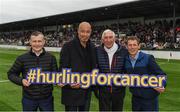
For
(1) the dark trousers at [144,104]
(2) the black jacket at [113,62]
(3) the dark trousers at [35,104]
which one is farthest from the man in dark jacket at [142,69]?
(3) the dark trousers at [35,104]

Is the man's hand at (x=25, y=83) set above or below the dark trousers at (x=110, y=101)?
above

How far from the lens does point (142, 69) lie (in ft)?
20.8

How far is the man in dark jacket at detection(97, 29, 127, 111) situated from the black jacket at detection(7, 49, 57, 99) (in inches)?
35.8

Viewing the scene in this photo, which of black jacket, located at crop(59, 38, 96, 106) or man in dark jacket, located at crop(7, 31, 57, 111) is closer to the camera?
man in dark jacket, located at crop(7, 31, 57, 111)

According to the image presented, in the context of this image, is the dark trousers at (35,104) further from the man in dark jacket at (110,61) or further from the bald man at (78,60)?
the man in dark jacket at (110,61)

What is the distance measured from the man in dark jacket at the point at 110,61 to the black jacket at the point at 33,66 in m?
0.91

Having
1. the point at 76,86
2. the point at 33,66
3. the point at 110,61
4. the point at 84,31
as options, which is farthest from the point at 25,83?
the point at 110,61

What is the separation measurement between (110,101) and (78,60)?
1.08 meters

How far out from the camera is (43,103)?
6.13 metres

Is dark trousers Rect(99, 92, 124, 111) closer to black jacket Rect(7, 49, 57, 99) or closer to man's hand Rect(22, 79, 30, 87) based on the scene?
black jacket Rect(7, 49, 57, 99)

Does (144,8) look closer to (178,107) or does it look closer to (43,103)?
(178,107)

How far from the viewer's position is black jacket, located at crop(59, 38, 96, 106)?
6.17 m

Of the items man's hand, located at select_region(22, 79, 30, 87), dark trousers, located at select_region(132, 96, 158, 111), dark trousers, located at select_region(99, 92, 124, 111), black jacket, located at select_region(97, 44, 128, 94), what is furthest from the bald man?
dark trousers, located at select_region(132, 96, 158, 111)

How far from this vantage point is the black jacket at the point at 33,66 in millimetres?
6059
